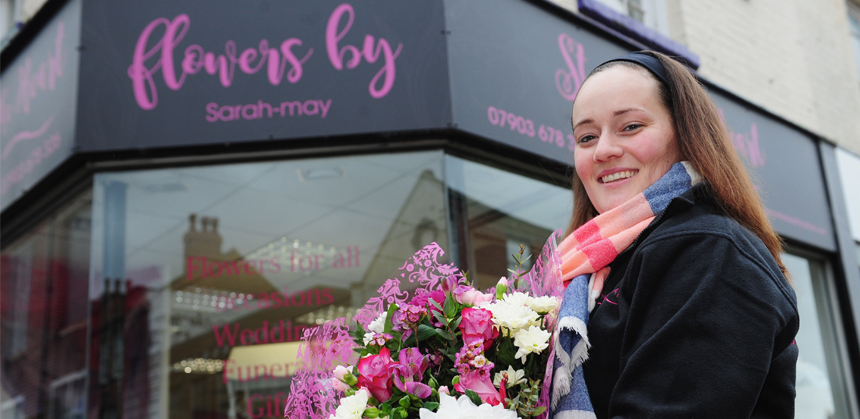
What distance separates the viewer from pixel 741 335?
1.08 meters

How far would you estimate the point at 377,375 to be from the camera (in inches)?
49.5

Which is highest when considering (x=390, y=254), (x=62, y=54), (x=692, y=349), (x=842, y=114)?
(x=842, y=114)

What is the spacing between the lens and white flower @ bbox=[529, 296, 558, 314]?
4.34 ft

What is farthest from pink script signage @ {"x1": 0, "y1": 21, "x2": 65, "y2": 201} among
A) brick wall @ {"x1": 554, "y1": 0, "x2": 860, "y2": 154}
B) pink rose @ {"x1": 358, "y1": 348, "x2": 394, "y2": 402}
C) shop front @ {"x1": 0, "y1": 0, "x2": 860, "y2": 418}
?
brick wall @ {"x1": 554, "y1": 0, "x2": 860, "y2": 154}

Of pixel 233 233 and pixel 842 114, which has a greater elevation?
pixel 842 114

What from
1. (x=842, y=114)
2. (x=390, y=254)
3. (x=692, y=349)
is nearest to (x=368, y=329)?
(x=692, y=349)

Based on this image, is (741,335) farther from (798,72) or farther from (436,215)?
(798,72)

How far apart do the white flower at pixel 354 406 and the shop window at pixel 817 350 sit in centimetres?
504

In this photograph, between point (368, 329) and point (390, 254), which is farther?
point (390, 254)

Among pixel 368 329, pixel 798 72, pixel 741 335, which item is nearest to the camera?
pixel 741 335

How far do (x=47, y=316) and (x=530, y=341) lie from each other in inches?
171

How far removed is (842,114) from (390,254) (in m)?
5.25

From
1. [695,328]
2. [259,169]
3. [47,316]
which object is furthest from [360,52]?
[695,328]

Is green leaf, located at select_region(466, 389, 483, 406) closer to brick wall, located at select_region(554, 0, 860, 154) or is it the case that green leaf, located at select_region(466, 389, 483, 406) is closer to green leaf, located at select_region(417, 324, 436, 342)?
green leaf, located at select_region(417, 324, 436, 342)
